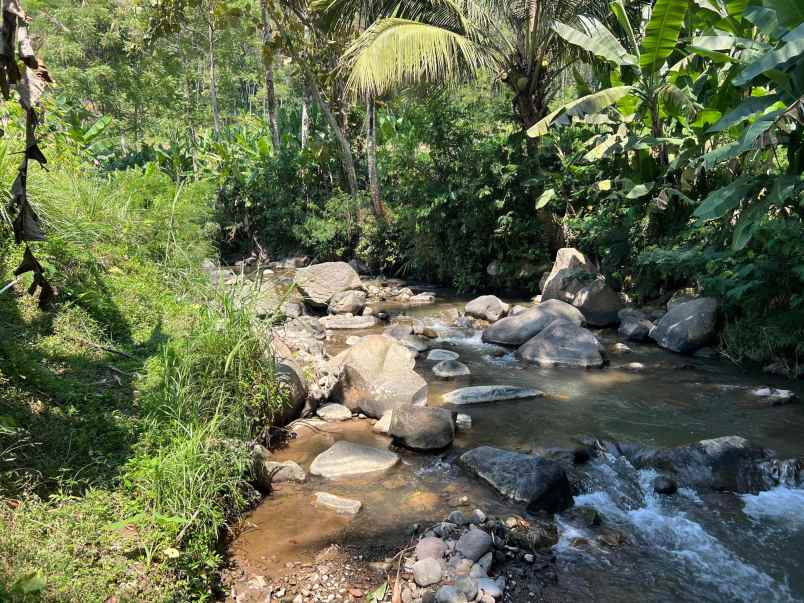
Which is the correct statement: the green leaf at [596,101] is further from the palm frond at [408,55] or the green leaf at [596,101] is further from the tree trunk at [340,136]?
the tree trunk at [340,136]

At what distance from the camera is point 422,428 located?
6070 mm

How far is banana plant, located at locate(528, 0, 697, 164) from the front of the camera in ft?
29.3

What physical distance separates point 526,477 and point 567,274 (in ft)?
23.6

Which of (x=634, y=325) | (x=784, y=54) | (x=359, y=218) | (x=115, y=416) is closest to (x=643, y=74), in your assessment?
(x=634, y=325)

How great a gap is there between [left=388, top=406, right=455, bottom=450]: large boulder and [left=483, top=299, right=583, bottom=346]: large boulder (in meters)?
4.07

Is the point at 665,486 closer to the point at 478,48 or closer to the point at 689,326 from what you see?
the point at 689,326

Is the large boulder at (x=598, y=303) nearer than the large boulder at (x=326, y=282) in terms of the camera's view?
Yes

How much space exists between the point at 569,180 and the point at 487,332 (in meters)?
4.36

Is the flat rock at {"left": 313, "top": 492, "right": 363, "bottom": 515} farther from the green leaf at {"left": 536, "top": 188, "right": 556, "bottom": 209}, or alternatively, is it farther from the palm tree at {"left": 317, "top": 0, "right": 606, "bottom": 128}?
the palm tree at {"left": 317, "top": 0, "right": 606, "bottom": 128}

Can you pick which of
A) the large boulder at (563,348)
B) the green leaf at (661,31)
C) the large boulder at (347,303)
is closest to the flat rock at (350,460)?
the large boulder at (563,348)

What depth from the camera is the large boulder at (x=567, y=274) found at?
1150 centimetres

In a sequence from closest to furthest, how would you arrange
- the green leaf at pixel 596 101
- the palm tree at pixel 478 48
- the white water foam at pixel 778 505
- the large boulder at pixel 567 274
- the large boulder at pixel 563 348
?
1. the white water foam at pixel 778 505
2. the large boulder at pixel 563 348
3. the green leaf at pixel 596 101
4. the large boulder at pixel 567 274
5. the palm tree at pixel 478 48

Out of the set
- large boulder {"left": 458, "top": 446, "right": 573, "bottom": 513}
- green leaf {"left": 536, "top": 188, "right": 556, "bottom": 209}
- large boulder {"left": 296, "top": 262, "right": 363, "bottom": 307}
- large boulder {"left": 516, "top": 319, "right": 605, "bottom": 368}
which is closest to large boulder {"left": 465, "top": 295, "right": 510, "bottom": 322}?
green leaf {"left": 536, "top": 188, "right": 556, "bottom": 209}

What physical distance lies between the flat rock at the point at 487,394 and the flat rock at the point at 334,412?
1.26 m
